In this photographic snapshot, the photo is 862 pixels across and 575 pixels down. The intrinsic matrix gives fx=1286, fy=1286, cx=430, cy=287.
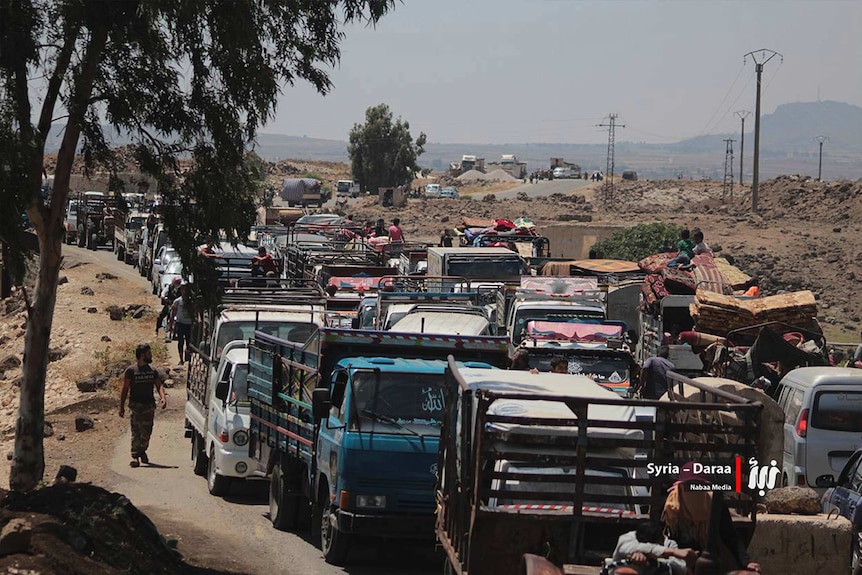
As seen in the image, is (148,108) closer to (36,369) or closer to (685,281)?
(36,369)

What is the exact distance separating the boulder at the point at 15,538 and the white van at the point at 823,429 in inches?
319

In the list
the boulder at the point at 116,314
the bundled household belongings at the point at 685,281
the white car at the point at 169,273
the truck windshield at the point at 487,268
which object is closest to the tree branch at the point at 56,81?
the bundled household belongings at the point at 685,281

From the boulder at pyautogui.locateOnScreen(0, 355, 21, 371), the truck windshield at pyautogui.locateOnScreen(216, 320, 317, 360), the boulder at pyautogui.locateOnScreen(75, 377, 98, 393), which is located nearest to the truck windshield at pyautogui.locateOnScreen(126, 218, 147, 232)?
the boulder at pyautogui.locateOnScreen(0, 355, 21, 371)

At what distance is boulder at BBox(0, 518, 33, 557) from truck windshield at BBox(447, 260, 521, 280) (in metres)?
18.3

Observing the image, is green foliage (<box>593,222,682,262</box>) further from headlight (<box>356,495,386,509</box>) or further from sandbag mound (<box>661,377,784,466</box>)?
sandbag mound (<box>661,377,784,466</box>)

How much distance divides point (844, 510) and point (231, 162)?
6793 millimetres

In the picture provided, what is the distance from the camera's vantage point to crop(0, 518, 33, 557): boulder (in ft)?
33.0

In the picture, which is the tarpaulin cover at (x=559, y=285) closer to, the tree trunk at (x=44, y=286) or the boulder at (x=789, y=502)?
the tree trunk at (x=44, y=286)

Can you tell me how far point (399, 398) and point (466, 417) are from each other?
3.58 metres

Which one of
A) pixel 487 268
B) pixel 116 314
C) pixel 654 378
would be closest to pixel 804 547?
pixel 654 378

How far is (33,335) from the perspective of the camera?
12625mm

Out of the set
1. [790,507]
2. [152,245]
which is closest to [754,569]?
[790,507]

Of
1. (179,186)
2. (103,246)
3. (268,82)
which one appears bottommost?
(103,246)

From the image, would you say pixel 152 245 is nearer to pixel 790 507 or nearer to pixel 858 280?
pixel 858 280
